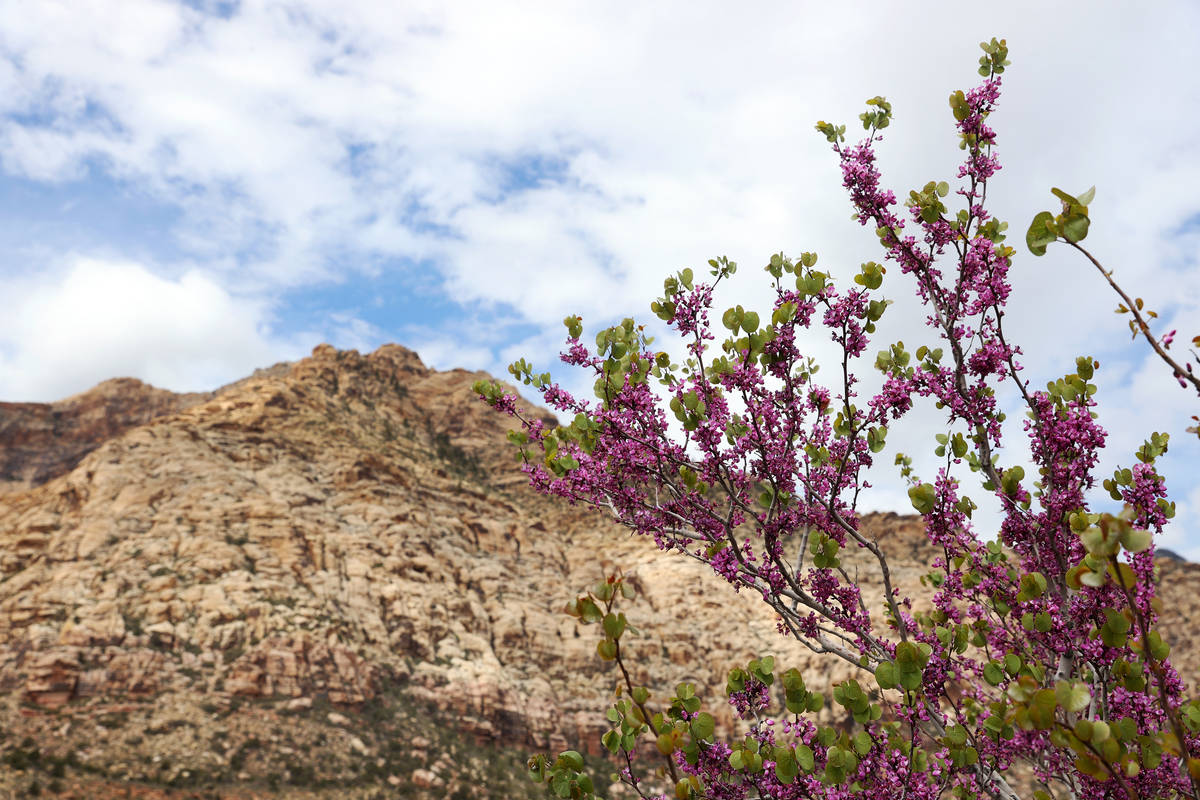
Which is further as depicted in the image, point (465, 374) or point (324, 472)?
point (465, 374)

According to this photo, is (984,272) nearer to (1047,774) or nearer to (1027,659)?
(1027,659)

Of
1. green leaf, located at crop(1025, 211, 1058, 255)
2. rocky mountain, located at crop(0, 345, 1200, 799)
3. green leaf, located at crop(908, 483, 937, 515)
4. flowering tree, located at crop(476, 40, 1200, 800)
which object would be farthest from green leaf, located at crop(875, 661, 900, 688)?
rocky mountain, located at crop(0, 345, 1200, 799)

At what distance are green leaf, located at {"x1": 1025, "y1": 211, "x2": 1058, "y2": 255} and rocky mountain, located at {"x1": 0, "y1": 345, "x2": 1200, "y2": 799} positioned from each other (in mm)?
32223

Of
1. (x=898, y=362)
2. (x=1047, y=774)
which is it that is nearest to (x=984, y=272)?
(x=898, y=362)

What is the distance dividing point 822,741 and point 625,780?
1630 millimetres

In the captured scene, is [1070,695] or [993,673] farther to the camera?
[993,673]

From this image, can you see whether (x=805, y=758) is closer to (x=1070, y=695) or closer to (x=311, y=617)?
(x=1070, y=695)

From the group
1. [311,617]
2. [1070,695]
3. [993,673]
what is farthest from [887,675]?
[311,617]

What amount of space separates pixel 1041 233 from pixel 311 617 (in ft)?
130

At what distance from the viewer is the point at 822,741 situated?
4.14m

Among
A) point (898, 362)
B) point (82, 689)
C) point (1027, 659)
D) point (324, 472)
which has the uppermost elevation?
point (324, 472)

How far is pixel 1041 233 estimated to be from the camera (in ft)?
10.5

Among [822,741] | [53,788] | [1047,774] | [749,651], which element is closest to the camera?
[822,741]

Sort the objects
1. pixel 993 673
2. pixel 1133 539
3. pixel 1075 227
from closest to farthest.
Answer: pixel 1133 539 < pixel 1075 227 < pixel 993 673
